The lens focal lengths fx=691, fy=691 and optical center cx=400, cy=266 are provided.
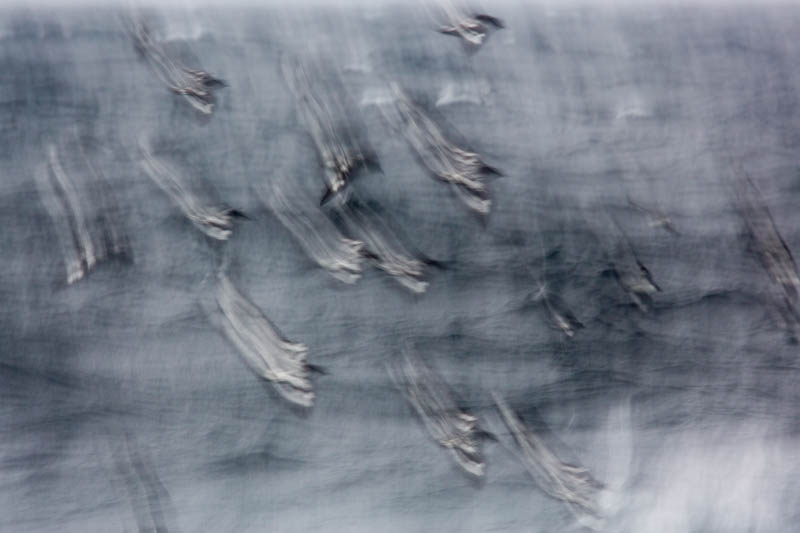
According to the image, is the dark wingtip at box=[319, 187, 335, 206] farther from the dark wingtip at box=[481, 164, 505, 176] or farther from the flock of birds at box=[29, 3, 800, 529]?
the dark wingtip at box=[481, 164, 505, 176]

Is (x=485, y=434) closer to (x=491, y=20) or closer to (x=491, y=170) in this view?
(x=491, y=170)

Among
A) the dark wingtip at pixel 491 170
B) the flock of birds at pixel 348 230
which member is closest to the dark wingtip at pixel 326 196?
the flock of birds at pixel 348 230

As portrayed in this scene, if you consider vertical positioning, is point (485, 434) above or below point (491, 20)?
below

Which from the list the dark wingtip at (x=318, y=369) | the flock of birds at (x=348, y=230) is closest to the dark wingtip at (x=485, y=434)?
the flock of birds at (x=348, y=230)

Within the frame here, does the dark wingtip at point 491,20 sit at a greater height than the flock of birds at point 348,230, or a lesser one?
greater

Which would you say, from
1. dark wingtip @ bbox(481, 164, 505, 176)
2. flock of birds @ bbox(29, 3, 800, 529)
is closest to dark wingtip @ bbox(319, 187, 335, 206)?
flock of birds @ bbox(29, 3, 800, 529)

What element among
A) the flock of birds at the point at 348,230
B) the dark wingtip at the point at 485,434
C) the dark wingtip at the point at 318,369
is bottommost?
the dark wingtip at the point at 485,434

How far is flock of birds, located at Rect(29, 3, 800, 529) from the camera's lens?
454 mm

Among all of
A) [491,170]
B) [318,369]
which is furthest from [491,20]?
[318,369]

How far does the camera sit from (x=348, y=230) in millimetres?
468

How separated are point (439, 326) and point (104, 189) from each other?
24 cm

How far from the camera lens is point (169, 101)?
0.45m

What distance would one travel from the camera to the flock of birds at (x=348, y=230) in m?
0.45

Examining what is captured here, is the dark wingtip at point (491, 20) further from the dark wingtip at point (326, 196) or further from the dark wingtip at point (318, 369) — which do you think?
the dark wingtip at point (318, 369)
